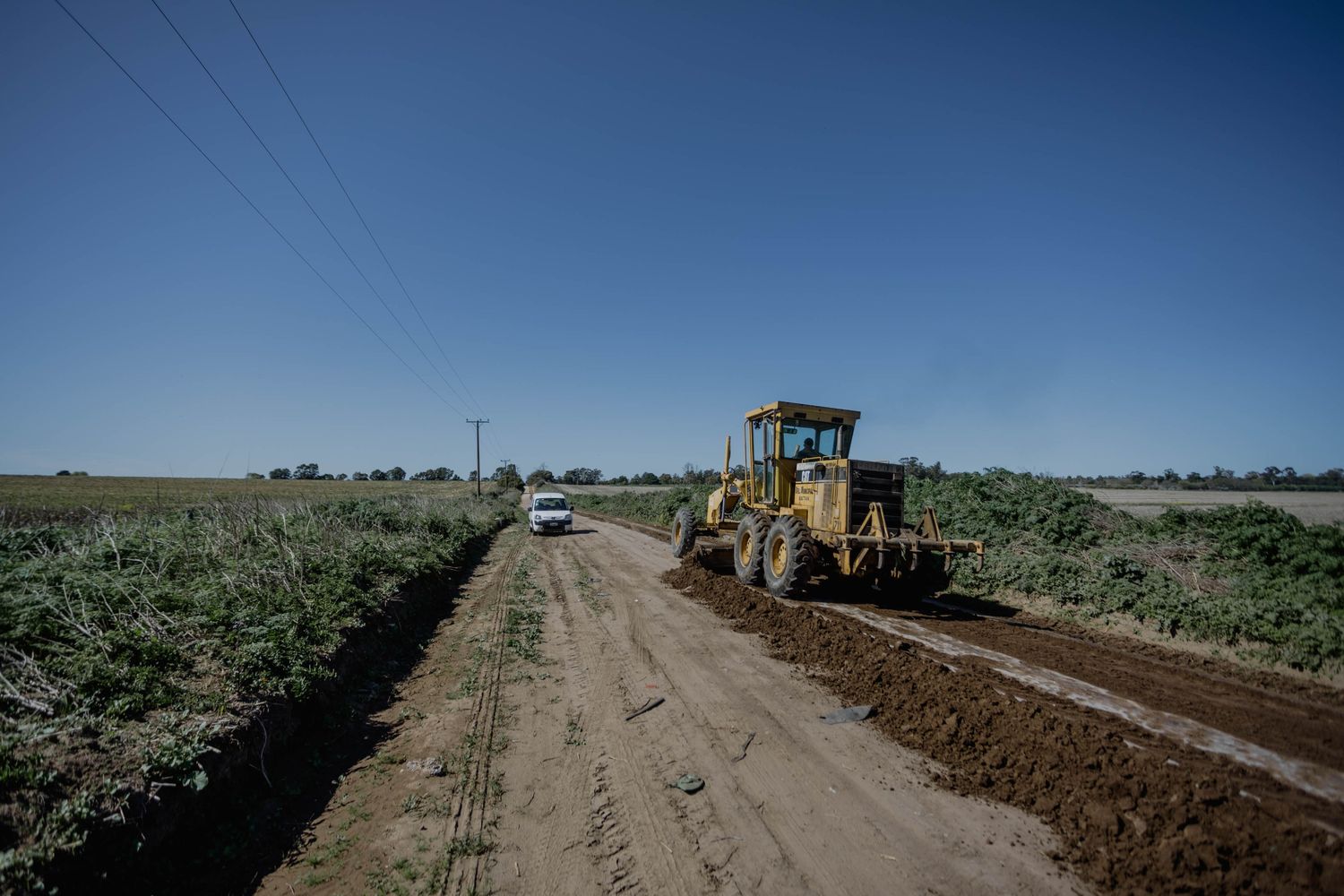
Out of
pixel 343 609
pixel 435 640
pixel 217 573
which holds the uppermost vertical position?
pixel 217 573

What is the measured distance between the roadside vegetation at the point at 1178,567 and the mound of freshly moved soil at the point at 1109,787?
404 centimetres

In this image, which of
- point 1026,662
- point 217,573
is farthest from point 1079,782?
point 217,573

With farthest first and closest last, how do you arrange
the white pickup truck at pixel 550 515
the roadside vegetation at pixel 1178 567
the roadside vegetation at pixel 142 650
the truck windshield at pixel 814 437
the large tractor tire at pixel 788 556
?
the white pickup truck at pixel 550 515 → the truck windshield at pixel 814 437 → the large tractor tire at pixel 788 556 → the roadside vegetation at pixel 1178 567 → the roadside vegetation at pixel 142 650

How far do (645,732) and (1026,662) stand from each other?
473 centimetres

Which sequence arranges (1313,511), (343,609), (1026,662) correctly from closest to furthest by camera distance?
(1026,662) < (343,609) < (1313,511)

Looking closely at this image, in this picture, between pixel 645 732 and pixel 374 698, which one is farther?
pixel 374 698

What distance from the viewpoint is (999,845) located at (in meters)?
3.45

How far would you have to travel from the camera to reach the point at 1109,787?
3.83m

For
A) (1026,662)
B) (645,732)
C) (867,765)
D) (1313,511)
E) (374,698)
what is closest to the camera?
(867,765)

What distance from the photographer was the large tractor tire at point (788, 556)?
368 inches

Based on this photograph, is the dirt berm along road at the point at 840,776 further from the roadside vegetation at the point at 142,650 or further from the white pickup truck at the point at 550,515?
the white pickup truck at the point at 550,515

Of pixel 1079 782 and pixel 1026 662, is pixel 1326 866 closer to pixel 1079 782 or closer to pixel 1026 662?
pixel 1079 782

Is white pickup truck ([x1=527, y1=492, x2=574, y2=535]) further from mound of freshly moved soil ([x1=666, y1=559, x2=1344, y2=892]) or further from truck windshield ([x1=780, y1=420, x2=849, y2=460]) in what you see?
mound of freshly moved soil ([x1=666, y1=559, x2=1344, y2=892])

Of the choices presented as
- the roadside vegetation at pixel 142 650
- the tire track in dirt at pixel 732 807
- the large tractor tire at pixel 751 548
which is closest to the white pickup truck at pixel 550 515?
the large tractor tire at pixel 751 548
